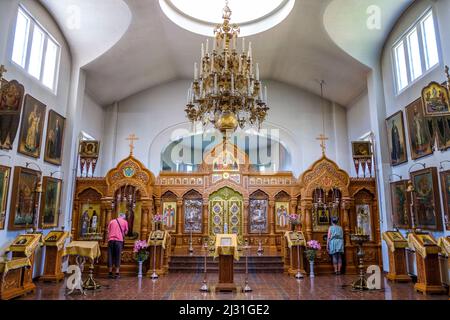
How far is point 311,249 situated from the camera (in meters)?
8.92

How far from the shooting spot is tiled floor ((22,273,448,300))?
6195 millimetres

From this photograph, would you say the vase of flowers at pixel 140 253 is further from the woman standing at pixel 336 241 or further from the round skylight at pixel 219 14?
the round skylight at pixel 219 14

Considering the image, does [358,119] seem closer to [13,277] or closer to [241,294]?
[241,294]

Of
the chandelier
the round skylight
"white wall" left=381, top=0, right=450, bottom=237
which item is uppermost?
the round skylight

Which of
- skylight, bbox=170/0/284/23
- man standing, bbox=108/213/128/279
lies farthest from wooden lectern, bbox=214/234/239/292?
skylight, bbox=170/0/284/23

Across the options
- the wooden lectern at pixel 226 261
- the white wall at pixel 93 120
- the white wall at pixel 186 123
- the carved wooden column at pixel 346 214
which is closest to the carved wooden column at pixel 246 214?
the white wall at pixel 186 123

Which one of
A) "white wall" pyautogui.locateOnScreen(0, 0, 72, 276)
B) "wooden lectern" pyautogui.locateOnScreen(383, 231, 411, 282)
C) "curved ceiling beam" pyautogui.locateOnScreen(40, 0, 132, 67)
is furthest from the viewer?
"curved ceiling beam" pyautogui.locateOnScreen(40, 0, 132, 67)

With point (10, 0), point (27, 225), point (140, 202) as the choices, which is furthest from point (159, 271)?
Result: point (10, 0)

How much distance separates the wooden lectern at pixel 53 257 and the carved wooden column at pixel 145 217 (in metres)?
2.46

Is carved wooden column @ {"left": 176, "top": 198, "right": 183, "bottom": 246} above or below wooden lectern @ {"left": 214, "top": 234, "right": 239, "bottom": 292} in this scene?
above

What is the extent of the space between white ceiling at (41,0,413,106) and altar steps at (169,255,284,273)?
6597mm

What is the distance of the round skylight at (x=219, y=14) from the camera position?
394 inches

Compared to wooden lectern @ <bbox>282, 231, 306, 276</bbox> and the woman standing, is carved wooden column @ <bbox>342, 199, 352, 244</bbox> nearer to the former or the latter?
the woman standing

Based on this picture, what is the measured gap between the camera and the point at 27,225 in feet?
24.9
